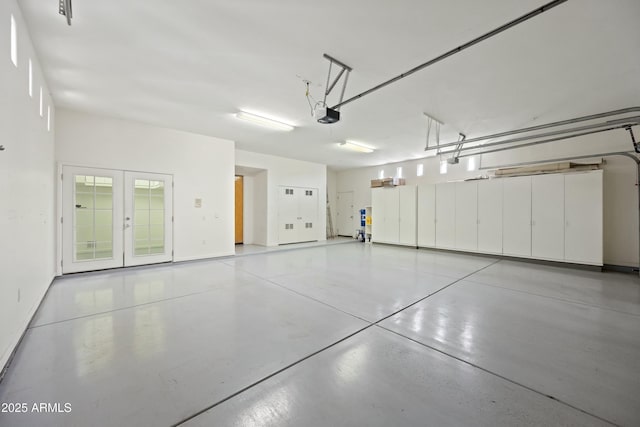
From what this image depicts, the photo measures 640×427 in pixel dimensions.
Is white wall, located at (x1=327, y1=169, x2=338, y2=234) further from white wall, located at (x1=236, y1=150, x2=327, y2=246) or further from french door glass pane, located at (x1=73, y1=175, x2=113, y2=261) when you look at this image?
french door glass pane, located at (x1=73, y1=175, x2=113, y2=261)

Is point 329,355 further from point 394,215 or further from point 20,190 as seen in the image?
point 394,215

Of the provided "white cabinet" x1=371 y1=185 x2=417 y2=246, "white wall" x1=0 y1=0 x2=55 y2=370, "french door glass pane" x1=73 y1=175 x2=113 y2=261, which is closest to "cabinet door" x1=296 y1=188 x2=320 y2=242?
"white cabinet" x1=371 y1=185 x2=417 y2=246

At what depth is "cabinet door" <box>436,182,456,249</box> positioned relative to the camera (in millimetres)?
7367

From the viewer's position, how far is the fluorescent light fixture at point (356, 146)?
681 cm

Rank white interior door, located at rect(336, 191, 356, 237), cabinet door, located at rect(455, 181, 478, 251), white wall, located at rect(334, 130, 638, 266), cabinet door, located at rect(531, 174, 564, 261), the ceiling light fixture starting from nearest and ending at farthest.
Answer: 1. the ceiling light fixture
2. white wall, located at rect(334, 130, 638, 266)
3. cabinet door, located at rect(531, 174, 564, 261)
4. cabinet door, located at rect(455, 181, 478, 251)
5. white interior door, located at rect(336, 191, 356, 237)


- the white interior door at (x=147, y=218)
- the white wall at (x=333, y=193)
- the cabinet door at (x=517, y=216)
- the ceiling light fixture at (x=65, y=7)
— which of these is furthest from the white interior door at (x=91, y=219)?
the cabinet door at (x=517, y=216)

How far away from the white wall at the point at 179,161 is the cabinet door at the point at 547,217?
773 cm

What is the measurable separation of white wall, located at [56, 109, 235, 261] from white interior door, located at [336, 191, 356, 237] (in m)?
5.94

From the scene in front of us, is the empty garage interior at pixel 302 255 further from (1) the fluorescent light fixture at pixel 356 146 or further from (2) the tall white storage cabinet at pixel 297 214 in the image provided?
(2) the tall white storage cabinet at pixel 297 214

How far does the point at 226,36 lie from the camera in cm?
266

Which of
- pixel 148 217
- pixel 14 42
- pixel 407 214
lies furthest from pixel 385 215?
pixel 14 42

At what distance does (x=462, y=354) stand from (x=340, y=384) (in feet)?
3.91

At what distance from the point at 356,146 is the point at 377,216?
3.28m

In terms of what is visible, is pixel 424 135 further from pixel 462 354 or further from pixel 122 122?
pixel 122 122
